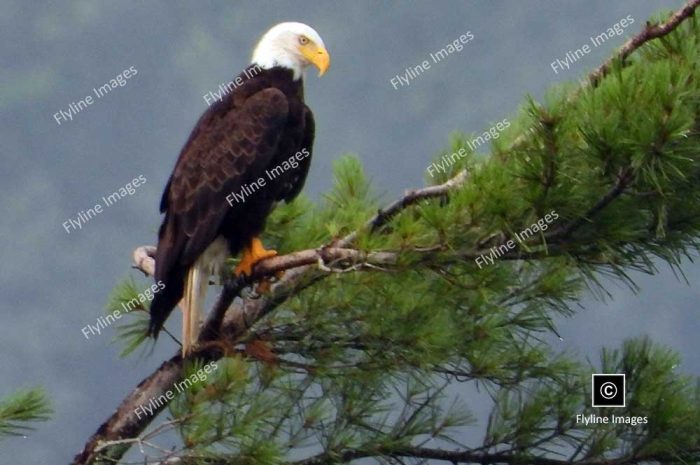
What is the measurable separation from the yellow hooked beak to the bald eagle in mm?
132

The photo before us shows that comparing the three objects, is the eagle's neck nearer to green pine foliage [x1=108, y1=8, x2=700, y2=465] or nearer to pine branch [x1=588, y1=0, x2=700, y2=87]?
green pine foliage [x1=108, y1=8, x2=700, y2=465]

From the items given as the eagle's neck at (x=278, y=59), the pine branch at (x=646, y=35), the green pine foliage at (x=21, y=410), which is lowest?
the green pine foliage at (x=21, y=410)

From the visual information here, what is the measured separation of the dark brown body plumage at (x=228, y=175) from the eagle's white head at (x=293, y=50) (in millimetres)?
192

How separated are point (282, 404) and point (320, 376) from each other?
140 mm

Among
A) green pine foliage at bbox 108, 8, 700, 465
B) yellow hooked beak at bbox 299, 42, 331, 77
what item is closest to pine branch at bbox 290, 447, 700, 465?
green pine foliage at bbox 108, 8, 700, 465

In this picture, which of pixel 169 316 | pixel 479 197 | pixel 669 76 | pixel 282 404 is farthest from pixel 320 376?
pixel 669 76

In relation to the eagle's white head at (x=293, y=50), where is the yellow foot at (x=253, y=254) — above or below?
below

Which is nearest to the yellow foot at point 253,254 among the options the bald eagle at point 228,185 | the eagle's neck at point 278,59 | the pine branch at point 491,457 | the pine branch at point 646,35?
the bald eagle at point 228,185

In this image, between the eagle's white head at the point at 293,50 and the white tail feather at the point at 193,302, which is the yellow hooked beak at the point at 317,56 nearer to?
the eagle's white head at the point at 293,50

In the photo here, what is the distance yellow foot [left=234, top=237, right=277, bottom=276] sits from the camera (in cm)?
394

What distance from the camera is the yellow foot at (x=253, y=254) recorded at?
3.94m

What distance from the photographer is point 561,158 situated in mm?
2922

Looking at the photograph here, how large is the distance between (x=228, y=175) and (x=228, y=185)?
3 centimetres

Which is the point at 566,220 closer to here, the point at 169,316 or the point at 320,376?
the point at 320,376
